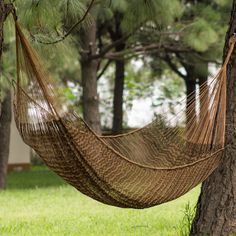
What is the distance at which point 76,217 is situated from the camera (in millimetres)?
5035

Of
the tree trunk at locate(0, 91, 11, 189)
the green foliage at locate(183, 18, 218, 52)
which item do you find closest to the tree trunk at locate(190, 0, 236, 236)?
the green foliage at locate(183, 18, 218, 52)

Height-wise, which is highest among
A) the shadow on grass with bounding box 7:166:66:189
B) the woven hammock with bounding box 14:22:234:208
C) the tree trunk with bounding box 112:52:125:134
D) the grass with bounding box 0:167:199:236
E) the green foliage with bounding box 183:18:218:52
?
the green foliage with bounding box 183:18:218:52

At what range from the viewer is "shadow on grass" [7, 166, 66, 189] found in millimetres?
8359

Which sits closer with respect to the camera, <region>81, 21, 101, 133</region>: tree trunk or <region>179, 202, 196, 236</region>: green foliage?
<region>179, 202, 196, 236</region>: green foliage

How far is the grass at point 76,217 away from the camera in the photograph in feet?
14.1

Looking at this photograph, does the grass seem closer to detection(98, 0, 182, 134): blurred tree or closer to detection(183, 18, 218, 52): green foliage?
detection(98, 0, 182, 134): blurred tree

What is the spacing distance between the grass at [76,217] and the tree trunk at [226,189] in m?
0.56

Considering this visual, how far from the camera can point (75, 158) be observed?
261 centimetres

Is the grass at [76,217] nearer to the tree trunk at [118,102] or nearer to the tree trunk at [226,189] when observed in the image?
the tree trunk at [226,189]

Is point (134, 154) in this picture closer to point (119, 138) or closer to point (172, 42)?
point (119, 138)

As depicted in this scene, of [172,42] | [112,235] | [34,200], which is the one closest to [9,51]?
[34,200]

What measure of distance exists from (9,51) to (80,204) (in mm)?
1691

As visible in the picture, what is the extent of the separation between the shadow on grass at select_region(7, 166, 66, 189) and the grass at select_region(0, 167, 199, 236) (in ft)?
3.65

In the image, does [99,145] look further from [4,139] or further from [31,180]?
[31,180]
